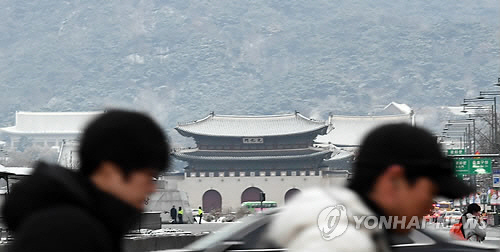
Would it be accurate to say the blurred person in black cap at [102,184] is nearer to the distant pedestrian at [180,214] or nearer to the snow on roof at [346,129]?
the distant pedestrian at [180,214]

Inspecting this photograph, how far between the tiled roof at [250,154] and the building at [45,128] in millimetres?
81833

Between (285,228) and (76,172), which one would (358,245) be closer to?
(285,228)

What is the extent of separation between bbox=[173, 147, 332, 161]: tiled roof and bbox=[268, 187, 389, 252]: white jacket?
8271 centimetres

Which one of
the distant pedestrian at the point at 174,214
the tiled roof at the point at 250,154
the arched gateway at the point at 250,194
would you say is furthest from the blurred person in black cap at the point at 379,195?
the arched gateway at the point at 250,194

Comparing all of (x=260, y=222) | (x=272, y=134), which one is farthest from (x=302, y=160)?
(x=260, y=222)

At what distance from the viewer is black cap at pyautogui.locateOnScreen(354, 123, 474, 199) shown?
3.08m

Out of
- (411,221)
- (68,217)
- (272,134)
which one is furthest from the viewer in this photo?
(272,134)

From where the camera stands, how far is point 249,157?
286 ft

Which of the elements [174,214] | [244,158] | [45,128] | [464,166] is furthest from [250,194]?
[45,128]

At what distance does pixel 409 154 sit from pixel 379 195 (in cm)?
12

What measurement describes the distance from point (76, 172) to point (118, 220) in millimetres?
151

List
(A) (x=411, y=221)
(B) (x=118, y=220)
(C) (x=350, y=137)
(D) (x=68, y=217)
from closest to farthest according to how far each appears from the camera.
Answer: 1. (D) (x=68, y=217)
2. (B) (x=118, y=220)
3. (A) (x=411, y=221)
4. (C) (x=350, y=137)

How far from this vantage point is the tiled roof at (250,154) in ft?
282

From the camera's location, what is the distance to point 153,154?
2.92 meters
